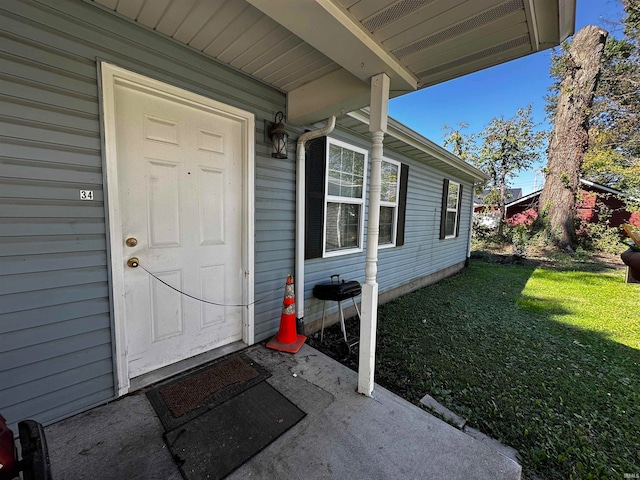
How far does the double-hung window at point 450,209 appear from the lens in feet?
19.9

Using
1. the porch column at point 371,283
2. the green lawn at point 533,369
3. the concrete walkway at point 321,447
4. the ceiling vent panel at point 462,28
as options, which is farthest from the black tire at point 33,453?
the ceiling vent panel at point 462,28

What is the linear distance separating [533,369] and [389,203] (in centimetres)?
269

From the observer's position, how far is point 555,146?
32.8ft

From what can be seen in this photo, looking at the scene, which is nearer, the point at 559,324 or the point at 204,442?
the point at 204,442

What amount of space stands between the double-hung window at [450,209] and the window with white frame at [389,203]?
7.38 feet

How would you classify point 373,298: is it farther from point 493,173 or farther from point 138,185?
point 493,173

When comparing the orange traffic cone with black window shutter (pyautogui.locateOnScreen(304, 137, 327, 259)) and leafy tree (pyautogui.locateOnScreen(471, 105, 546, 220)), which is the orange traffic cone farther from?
leafy tree (pyautogui.locateOnScreen(471, 105, 546, 220))

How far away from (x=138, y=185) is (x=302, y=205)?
1419 mm

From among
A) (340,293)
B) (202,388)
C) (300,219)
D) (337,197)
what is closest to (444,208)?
(337,197)

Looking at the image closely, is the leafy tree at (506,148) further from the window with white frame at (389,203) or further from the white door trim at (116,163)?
the white door trim at (116,163)

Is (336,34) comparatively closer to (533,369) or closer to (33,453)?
(33,453)

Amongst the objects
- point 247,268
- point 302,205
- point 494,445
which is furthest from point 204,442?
point 302,205

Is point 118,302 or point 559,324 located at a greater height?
point 118,302

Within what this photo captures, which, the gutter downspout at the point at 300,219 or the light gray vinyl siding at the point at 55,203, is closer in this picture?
the light gray vinyl siding at the point at 55,203
